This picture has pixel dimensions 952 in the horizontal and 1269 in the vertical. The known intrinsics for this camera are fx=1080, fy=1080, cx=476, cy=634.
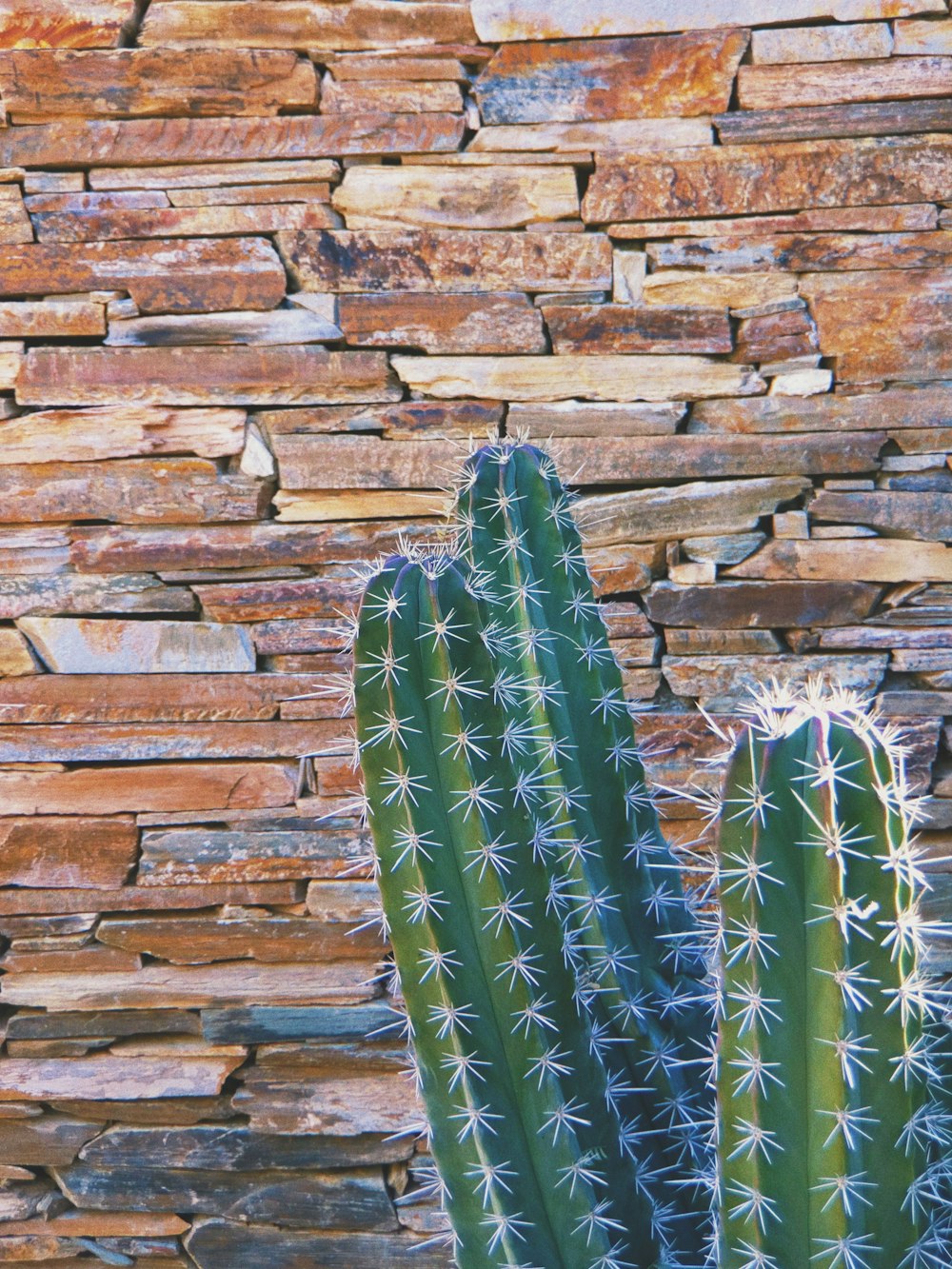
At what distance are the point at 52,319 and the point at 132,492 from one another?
0.29m

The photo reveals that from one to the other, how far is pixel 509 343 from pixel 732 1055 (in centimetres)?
115

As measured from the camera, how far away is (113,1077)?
176cm

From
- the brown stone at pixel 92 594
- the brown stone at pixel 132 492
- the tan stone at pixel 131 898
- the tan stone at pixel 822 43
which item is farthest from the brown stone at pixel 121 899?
the tan stone at pixel 822 43

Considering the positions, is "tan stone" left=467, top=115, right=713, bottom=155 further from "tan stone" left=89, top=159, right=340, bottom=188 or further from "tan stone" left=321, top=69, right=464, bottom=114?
"tan stone" left=89, top=159, right=340, bottom=188

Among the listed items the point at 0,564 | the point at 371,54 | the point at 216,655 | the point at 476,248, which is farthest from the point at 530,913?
the point at 371,54

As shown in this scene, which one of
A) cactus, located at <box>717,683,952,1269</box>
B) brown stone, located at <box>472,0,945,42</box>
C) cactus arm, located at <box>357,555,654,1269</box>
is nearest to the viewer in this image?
cactus, located at <box>717,683,952,1269</box>

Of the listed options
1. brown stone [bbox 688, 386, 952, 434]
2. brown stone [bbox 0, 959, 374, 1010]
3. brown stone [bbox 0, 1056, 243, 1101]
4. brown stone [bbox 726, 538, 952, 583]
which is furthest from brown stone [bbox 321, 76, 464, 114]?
brown stone [bbox 0, 1056, 243, 1101]

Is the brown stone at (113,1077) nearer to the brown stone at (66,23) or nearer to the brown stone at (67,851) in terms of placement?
the brown stone at (67,851)

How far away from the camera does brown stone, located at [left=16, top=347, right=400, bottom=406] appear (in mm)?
1652

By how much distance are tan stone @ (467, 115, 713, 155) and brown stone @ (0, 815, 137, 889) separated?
120cm

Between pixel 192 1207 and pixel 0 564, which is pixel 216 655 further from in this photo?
pixel 192 1207

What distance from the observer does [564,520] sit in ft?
3.83

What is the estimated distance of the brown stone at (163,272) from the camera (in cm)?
164

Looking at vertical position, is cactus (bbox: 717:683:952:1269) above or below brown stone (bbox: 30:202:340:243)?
below
